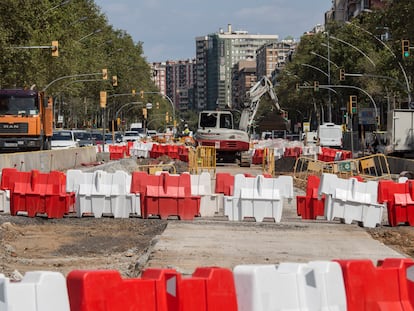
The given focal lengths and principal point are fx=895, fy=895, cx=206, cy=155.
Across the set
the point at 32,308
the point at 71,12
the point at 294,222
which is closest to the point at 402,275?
the point at 32,308

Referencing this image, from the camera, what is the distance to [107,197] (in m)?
17.7

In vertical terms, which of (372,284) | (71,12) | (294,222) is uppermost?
(71,12)

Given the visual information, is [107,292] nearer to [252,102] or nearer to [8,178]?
[8,178]

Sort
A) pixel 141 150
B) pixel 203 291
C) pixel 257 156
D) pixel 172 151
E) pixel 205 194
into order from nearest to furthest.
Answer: pixel 203 291 < pixel 205 194 < pixel 257 156 < pixel 172 151 < pixel 141 150

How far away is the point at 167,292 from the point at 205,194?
1267 cm

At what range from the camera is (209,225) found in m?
16.5

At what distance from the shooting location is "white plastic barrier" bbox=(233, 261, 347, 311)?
5664 millimetres

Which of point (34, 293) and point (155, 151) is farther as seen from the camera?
point (155, 151)

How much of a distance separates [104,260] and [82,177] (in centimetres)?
568

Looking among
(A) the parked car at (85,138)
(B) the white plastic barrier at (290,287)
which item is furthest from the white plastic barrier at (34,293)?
(A) the parked car at (85,138)

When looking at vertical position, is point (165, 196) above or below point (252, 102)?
below

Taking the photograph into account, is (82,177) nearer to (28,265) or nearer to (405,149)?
(28,265)

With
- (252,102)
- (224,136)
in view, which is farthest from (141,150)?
(224,136)

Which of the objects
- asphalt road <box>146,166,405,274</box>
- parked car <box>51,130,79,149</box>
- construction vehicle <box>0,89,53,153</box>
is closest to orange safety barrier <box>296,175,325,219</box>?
asphalt road <box>146,166,405,274</box>
